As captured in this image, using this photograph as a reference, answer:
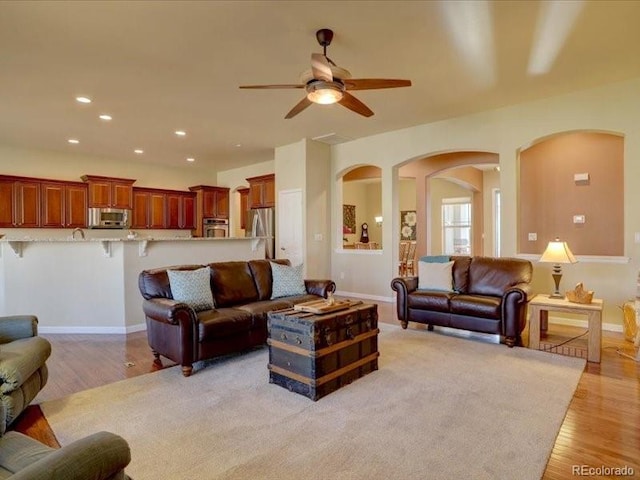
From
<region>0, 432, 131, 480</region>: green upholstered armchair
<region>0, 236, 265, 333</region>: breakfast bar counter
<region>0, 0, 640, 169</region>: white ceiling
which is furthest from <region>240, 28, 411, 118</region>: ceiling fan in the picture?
<region>0, 236, 265, 333</region>: breakfast bar counter

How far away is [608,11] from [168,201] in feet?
27.3

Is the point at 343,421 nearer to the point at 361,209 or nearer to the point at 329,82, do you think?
the point at 329,82

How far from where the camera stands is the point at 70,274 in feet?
15.8

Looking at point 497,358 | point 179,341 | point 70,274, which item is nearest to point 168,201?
point 70,274

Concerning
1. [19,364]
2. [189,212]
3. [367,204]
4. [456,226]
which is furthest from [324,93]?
[367,204]

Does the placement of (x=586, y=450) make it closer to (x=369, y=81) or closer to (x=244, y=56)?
(x=369, y=81)

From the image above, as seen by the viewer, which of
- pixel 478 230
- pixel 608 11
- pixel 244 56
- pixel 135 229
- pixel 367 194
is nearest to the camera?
pixel 608 11

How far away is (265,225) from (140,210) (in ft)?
9.45

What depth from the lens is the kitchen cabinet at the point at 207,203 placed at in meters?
9.17

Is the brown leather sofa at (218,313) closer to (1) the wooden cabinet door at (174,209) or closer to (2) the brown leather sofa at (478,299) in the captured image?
(2) the brown leather sofa at (478,299)

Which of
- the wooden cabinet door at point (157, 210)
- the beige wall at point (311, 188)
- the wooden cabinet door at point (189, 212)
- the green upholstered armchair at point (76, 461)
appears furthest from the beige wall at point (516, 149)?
the green upholstered armchair at point (76, 461)

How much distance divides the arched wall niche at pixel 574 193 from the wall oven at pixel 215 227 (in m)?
6.61

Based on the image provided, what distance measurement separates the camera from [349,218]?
12094mm

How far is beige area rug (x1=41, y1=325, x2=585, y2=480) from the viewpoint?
2014mm
